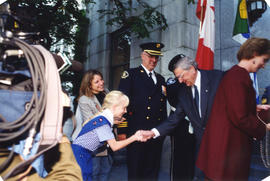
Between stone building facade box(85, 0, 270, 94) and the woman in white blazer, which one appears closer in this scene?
the woman in white blazer

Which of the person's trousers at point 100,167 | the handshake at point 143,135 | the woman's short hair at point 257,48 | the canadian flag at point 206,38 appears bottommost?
the person's trousers at point 100,167

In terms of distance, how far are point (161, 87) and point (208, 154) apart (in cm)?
172

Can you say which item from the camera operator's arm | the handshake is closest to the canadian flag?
the handshake

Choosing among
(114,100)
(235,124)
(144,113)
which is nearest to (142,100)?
(144,113)

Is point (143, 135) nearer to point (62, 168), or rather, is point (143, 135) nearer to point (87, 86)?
point (87, 86)

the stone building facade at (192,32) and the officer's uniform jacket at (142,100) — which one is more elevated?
the stone building facade at (192,32)

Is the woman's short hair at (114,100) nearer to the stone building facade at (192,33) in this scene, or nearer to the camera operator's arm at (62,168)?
the camera operator's arm at (62,168)

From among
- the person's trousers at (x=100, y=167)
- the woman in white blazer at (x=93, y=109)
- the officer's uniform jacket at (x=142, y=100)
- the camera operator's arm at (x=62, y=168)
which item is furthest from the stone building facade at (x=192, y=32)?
the camera operator's arm at (x=62, y=168)

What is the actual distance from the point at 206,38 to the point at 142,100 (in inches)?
82.3

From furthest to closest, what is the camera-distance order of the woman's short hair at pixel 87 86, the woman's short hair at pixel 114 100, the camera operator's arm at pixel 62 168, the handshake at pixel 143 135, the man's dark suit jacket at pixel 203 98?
the woman's short hair at pixel 87 86 → the handshake at pixel 143 135 → the woman's short hair at pixel 114 100 → the man's dark suit jacket at pixel 203 98 → the camera operator's arm at pixel 62 168

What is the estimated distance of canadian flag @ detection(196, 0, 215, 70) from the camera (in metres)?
4.45

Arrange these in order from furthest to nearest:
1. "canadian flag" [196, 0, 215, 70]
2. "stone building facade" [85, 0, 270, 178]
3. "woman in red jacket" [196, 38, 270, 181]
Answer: "stone building facade" [85, 0, 270, 178]
"canadian flag" [196, 0, 215, 70]
"woman in red jacket" [196, 38, 270, 181]

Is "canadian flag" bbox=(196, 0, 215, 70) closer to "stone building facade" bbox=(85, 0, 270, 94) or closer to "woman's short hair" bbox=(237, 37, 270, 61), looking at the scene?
"stone building facade" bbox=(85, 0, 270, 94)

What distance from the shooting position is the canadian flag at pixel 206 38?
175 inches
